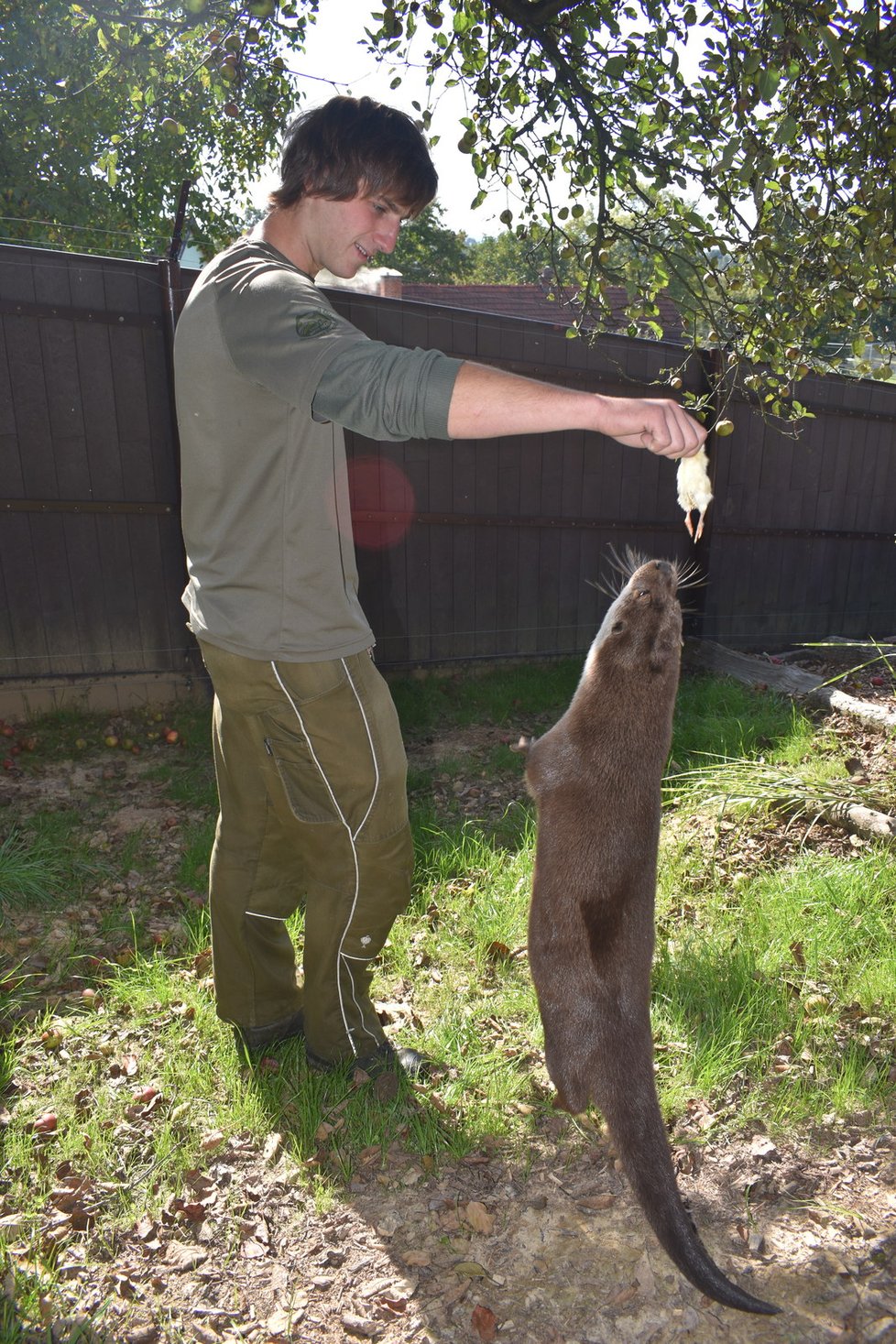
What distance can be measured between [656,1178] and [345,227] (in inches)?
107

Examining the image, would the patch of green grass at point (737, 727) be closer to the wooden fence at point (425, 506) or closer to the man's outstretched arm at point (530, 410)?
the wooden fence at point (425, 506)

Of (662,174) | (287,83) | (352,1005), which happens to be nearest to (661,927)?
(352,1005)

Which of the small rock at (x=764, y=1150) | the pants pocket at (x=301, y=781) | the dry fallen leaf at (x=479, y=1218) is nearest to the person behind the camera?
the dry fallen leaf at (x=479, y=1218)

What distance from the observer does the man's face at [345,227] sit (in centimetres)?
252

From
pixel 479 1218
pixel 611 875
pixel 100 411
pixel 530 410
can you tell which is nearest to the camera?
pixel 530 410

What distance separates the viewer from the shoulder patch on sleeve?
6.66 ft

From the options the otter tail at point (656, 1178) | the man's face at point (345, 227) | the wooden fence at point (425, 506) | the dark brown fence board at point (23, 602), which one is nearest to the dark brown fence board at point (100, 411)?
the wooden fence at point (425, 506)

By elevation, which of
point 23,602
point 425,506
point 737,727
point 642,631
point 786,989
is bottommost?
point 786,989

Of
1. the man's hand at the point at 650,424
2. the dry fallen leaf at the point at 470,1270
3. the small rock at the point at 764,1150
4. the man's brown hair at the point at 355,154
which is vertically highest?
the man's brown hair at the point at 355,154

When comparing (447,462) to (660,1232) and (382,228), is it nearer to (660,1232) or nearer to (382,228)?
(382,228)

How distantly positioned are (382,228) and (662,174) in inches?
78.7

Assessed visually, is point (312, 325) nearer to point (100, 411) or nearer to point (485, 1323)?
point (485, 1323)

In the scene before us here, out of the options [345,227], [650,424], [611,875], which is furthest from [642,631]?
[345,227]

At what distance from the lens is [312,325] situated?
204 centimetres
